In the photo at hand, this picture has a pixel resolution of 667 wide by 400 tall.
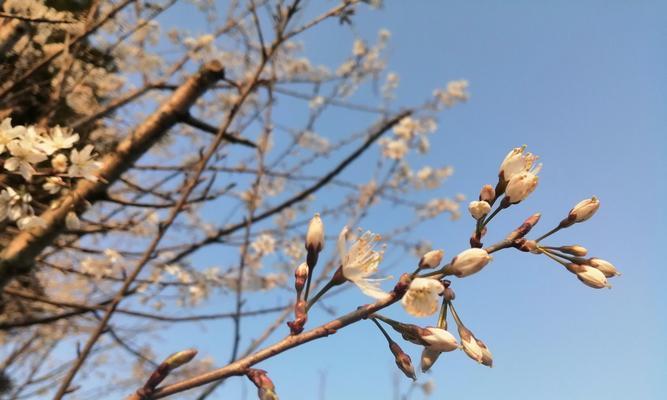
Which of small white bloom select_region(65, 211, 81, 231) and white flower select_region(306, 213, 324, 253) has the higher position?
small white bloom select_region(65, 211, 81, 231)

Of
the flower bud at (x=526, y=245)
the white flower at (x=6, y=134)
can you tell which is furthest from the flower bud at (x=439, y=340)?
the white flower at (x=6, y=134)

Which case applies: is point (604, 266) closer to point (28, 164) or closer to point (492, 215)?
point (492, 215)

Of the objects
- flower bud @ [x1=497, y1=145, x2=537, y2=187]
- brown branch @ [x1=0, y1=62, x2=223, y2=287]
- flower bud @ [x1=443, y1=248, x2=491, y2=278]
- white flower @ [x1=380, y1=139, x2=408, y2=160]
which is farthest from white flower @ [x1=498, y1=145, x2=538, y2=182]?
white flower @ [x1=380, y1=139, x2=408, y2=160]

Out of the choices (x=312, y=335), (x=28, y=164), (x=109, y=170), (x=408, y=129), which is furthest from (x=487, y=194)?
(x=408, y=129)

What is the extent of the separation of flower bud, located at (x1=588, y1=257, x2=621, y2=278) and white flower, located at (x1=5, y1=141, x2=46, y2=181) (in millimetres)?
1323

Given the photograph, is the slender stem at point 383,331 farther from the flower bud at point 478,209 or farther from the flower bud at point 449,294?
the flower bud at point 478,209

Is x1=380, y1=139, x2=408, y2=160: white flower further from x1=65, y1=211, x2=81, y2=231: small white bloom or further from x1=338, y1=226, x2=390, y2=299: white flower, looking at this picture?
x1=338, y1=226, x2=390, y2=299: white flower

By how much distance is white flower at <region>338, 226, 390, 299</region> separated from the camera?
91 centimetres

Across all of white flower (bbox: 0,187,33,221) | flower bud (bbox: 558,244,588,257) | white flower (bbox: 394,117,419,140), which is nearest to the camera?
flower bud (bbox: 558,244,588,257)

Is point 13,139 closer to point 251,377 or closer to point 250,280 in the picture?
point 251,377

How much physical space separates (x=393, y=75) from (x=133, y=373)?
4828mm

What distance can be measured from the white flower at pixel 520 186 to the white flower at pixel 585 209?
115 mm

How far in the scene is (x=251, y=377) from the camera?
0.75m

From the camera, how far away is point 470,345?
88 centimetres
